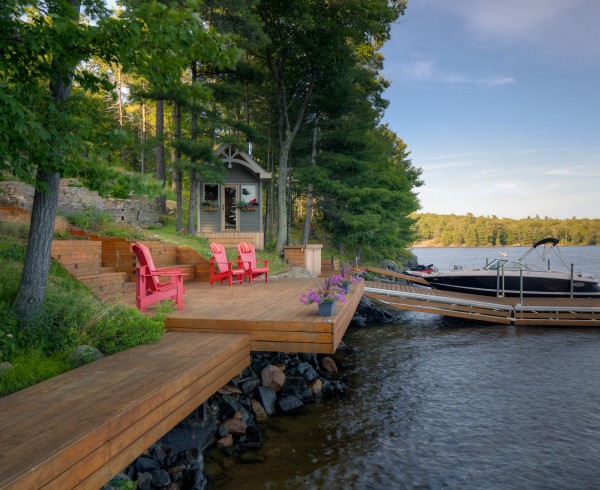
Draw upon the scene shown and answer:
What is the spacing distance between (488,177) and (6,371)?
68320 millimetres

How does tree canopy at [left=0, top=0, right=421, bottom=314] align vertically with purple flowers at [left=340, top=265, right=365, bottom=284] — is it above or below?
above

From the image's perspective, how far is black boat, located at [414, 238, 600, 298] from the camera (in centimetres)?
1442

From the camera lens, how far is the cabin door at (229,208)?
1831cm

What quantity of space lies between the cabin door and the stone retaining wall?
2850 millimetres

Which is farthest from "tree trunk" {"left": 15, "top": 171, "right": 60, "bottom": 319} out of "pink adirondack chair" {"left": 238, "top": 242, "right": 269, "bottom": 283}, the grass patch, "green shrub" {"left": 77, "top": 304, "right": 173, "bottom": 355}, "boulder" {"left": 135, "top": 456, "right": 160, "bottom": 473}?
"pink adirondack chair" {"left": 238, "top": 242, "right": 269, "bottom": 283}

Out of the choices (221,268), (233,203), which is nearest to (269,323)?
(221,268)

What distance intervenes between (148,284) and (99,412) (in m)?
3.30

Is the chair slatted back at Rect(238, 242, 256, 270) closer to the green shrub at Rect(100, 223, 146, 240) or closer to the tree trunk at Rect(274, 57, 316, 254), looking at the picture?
the green shrub at Rect(100, 223, 146, 240)

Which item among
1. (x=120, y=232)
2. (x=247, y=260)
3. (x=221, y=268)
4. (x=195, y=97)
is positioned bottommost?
(x=221, y=268)

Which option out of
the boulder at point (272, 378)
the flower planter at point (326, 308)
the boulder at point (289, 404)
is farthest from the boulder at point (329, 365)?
the flower planter at point (326, 308)

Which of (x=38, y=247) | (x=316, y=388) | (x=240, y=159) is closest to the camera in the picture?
(x=38, y=247)

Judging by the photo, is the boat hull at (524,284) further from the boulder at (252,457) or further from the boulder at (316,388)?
the boulder at (252,457)

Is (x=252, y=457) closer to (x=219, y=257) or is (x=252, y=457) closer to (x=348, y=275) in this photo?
(x=348, y=275)

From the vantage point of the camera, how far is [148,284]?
576 cm
